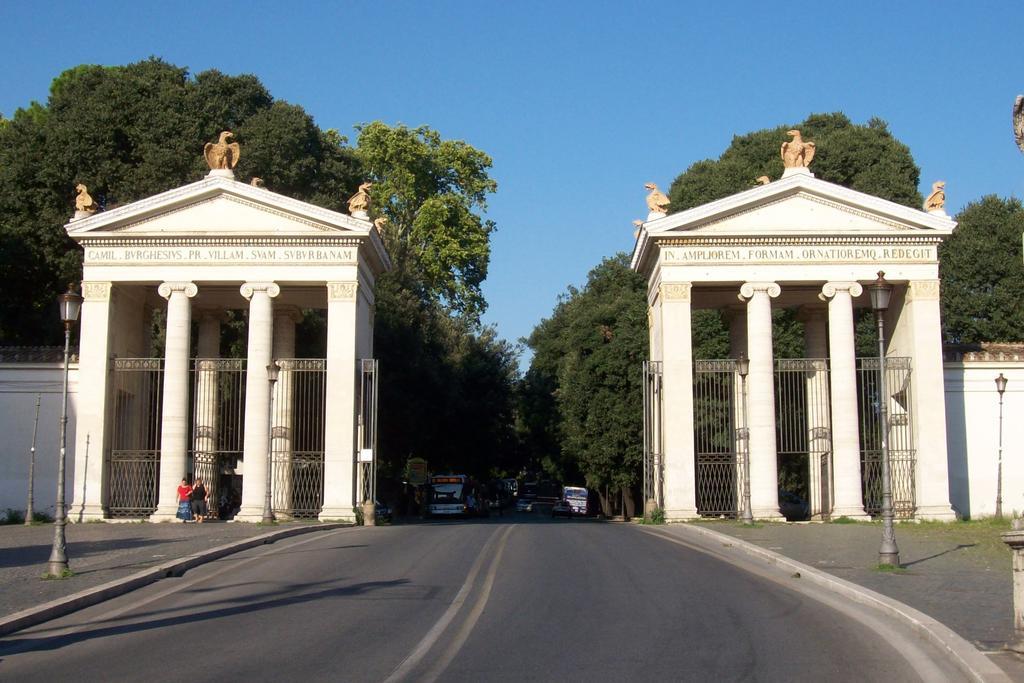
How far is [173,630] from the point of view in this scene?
13.7 metres

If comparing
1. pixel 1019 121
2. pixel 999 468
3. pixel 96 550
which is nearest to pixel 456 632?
pixel 1019 121

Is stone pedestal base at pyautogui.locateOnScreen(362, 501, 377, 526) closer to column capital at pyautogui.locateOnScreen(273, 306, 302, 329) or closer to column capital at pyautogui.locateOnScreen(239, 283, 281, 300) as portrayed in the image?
column capital at pyautogui.locateOnScreen(239, 283, 281, 300)

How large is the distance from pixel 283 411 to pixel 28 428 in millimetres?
8314

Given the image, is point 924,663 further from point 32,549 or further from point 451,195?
point 451,195

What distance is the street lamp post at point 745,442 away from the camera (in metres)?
33.9

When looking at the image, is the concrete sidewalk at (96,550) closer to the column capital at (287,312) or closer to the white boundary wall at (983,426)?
the column capital at (287,312)

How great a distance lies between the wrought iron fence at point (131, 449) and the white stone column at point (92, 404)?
52cm

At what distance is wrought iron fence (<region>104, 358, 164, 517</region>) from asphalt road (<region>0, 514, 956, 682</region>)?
17.0 metres

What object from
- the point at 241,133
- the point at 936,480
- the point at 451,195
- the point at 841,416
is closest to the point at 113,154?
the point at 241,133

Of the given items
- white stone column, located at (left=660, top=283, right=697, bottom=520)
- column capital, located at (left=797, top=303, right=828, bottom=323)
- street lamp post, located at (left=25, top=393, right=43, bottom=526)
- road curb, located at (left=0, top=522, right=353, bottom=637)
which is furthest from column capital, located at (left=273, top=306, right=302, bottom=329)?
column capital, located at (left=797, top=303, right=828, bottom=323)

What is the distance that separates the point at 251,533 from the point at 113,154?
89.5 ft

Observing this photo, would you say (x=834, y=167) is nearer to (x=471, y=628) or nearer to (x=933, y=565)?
(x=933, y=565)

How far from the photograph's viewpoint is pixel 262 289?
37062mm

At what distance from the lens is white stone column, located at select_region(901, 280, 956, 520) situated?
36375mm
